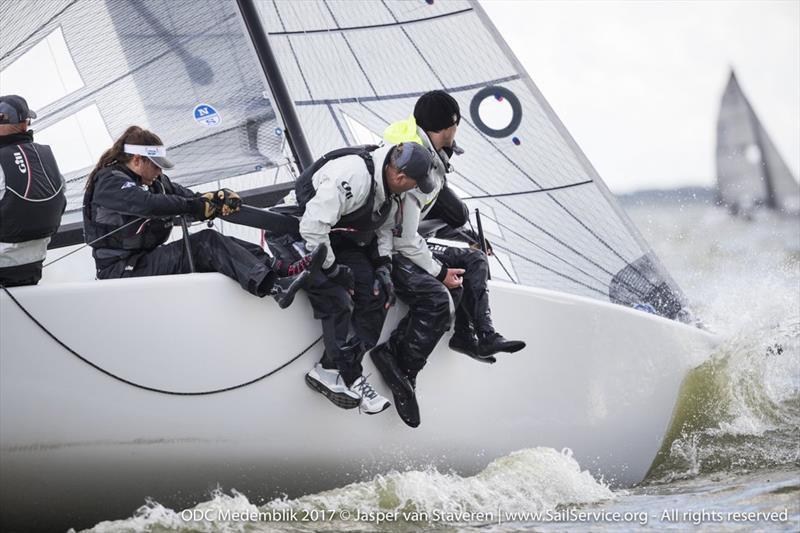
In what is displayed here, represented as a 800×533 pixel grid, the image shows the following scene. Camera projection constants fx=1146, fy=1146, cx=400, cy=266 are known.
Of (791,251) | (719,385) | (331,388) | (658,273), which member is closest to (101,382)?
(331,388)

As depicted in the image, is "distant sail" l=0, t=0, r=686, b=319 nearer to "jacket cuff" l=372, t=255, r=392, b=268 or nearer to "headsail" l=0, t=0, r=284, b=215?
"headsail" l=0, t=0, r=284, b=215

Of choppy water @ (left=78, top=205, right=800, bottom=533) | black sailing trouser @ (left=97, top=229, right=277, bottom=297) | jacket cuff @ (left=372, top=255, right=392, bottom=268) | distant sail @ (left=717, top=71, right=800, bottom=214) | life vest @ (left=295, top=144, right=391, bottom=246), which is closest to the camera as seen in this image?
choppy water @ (left=78, top=205, right=800, bottom=533)

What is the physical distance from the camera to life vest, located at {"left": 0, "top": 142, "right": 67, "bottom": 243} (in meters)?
2.89

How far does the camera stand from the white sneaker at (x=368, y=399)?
317cm

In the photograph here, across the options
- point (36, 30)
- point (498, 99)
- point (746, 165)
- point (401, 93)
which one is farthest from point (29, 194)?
point (746, 165)

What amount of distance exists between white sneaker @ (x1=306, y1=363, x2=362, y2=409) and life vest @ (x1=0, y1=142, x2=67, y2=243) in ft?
2.61

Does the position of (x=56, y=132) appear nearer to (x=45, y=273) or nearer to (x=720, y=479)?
(x=45, y=273)

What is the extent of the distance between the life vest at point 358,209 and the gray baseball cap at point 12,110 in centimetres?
75

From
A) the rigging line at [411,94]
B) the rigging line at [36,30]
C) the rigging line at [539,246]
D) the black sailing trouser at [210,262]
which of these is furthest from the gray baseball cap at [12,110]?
the rigging line at [539,246]

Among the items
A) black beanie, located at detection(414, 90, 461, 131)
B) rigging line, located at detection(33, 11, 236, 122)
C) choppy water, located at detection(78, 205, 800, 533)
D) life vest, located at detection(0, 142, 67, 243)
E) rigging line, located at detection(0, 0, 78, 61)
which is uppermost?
rigging line, located at detection(0, 0, 78, 61)

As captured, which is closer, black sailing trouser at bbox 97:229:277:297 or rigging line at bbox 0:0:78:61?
black sailing trouser at bbox 97:229:277:297

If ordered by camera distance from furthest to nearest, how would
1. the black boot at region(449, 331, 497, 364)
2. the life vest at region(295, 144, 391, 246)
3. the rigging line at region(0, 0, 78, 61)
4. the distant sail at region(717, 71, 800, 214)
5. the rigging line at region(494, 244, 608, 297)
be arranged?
the distant sail at region(717, 71, 800, 214) → the rigging line at region(494, 244, 608, 297) → the rigging line at region(0, 0, 78, 61) → the black boot at region(449, 331, 497, 364) → the life vest at region(295, 144, 391, 246)

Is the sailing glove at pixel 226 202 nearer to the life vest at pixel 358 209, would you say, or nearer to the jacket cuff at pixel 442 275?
the life vest at pixel 358 209

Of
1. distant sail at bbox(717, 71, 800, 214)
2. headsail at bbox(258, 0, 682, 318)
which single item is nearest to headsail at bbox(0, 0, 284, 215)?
headsail at bbox(258, 0, 682, 318)
